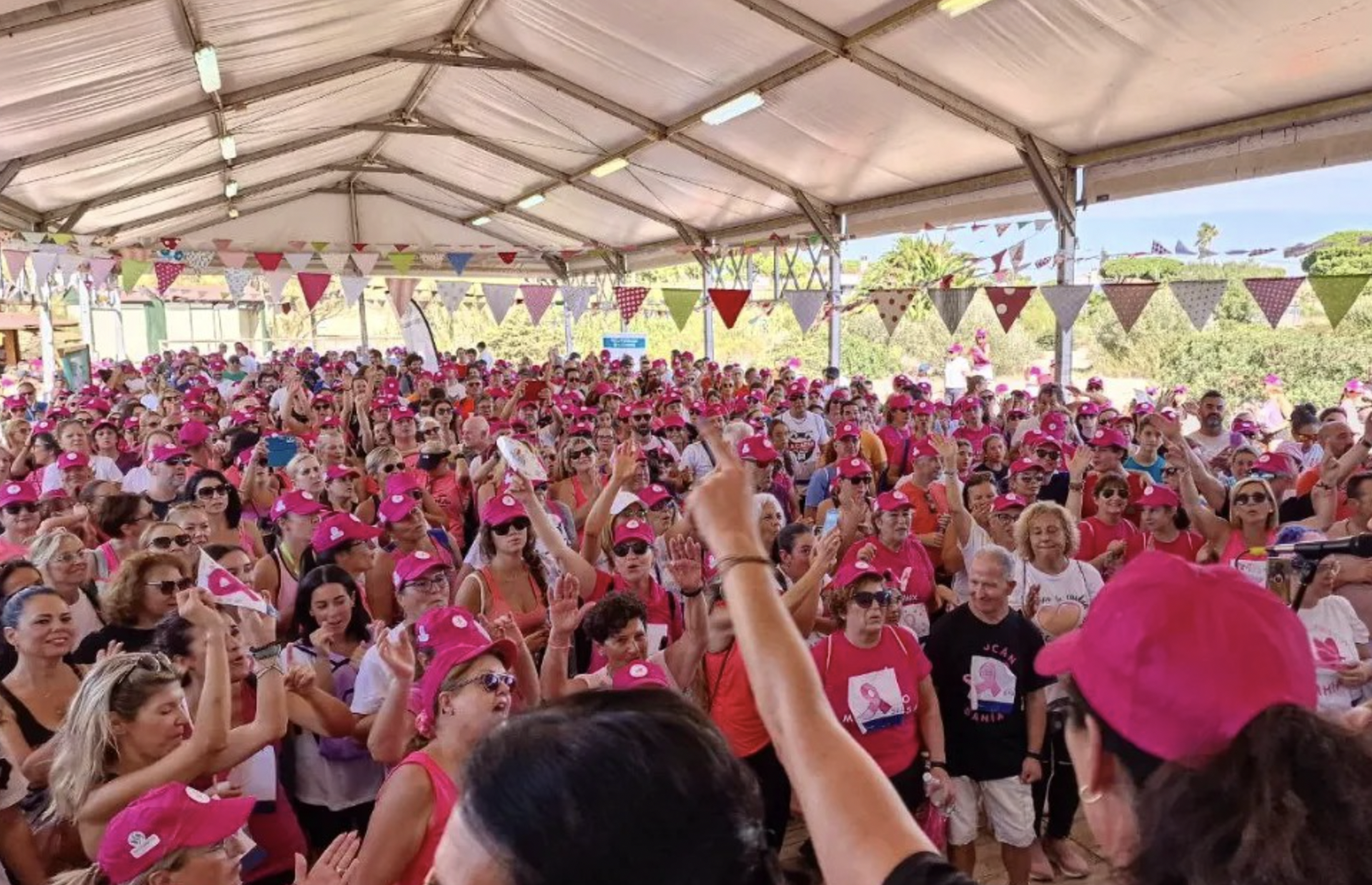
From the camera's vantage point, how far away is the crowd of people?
849 mm

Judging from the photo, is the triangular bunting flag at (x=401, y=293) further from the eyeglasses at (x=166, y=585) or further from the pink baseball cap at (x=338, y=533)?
the eyeglasses at (x=166, y=585)

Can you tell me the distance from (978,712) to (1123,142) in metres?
7.98

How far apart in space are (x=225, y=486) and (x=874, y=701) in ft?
11.7

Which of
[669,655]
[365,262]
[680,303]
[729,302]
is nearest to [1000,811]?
[669,655]

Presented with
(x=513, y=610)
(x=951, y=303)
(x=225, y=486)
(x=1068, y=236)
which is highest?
(x=1068, y=236)

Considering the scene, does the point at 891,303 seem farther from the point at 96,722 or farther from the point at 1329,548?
the point at 96,722

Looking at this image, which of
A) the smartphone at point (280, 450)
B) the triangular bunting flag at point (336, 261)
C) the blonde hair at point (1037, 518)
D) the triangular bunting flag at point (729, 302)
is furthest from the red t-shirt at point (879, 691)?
the triangular bunting flag at point (336, 261)

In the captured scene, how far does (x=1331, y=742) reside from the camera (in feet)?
2.75

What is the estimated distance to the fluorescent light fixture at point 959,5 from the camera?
23.3 ft

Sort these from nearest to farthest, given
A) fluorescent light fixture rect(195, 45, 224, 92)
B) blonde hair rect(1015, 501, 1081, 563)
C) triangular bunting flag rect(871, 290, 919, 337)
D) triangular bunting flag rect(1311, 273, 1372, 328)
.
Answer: blonde hair rect(1015, 501, 1081, 563) < triangular bunting flag rect(1311, 273, 1372, 328) < fluorescent light fixture rect(195, 45, 224, 92) < triangular bunting flag rect(871, 290, 919, 337)

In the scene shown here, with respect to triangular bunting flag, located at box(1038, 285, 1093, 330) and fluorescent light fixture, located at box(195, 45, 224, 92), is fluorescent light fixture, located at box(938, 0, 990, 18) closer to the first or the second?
triangular bunting flag, located at box(1038, 285, 1093, 330)

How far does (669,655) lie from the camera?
350 cm

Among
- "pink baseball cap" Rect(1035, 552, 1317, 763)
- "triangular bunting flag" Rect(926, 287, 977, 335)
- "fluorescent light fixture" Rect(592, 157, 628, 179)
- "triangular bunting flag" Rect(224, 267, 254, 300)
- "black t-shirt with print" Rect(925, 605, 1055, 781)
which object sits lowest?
"black t-shirt with print" Rect(925, 605, 1055, 781)

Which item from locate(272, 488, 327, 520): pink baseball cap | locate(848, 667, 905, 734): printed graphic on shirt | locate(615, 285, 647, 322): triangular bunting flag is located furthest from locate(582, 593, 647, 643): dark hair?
locate(615, 285, 647, 322): triangular bunting flag
